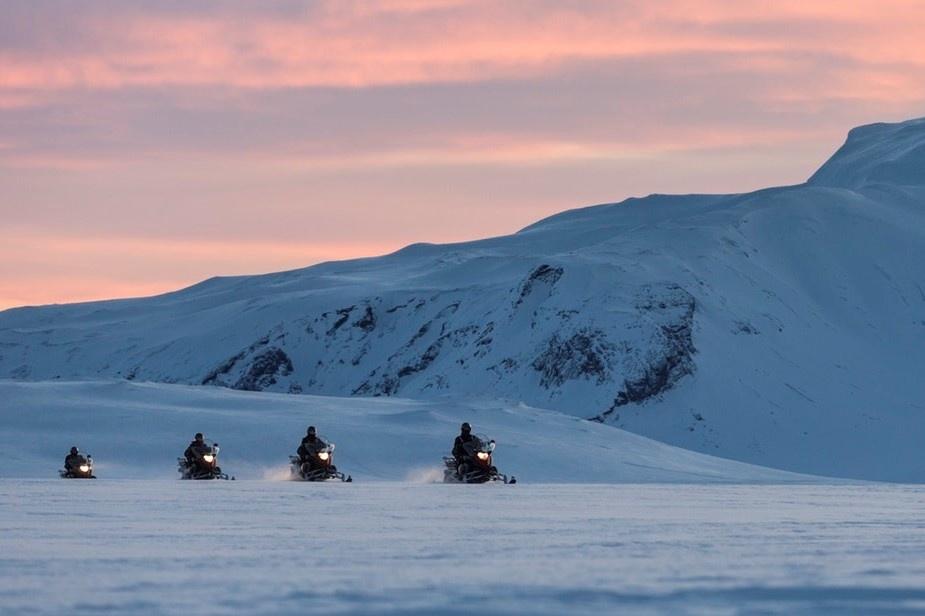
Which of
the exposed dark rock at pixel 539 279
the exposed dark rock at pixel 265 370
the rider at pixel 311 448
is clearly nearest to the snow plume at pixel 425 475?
the rider at pixel 311 448

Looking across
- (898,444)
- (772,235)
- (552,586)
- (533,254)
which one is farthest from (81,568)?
(533,254)

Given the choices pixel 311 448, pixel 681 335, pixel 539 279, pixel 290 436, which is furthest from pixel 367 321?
pixel 311 448

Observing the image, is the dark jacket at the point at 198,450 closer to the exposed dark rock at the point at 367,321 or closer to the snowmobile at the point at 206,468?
the snowmobile at the point at 206,468

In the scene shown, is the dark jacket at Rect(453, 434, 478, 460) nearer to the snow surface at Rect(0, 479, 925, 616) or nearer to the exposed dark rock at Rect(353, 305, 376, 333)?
the snow surface at Rect(0, 479, 925, 616)

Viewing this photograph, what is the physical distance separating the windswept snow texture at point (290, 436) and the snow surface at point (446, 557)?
17052 millimetres

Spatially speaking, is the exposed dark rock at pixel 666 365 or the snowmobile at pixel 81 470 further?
the exposed dark rock at pixel 666 365

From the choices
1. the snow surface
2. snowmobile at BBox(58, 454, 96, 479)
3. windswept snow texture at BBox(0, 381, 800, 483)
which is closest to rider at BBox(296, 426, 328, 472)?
snowmobile at BBox(58, 454, 96, 479)

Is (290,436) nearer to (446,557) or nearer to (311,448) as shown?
(311,448)

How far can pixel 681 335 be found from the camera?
11756 cm

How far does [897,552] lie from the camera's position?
54.3 ft

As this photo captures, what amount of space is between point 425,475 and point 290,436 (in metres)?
4.80

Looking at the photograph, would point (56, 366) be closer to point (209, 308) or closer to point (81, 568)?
point (209, 308)

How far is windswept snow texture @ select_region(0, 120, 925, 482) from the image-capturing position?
360 ft

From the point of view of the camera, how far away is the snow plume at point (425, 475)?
4207cm
